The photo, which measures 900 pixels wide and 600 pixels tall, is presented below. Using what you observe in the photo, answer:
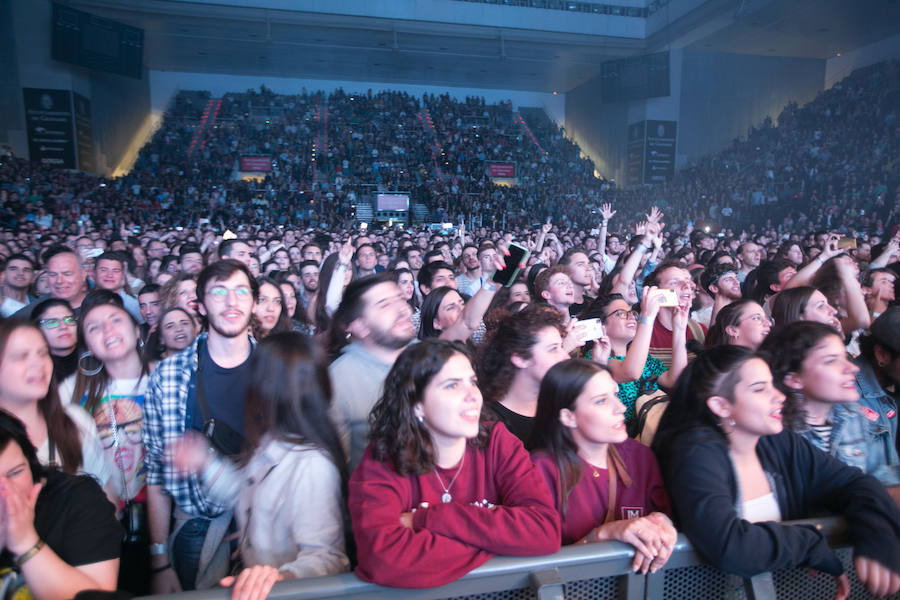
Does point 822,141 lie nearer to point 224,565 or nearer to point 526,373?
point 526,373

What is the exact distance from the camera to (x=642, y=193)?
67.7 ft

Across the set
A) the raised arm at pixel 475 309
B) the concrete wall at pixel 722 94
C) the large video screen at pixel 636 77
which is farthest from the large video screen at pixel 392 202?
the raised arm at pixel 475 309

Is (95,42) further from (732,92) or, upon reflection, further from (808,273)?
(732,92)

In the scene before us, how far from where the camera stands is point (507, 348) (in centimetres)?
251

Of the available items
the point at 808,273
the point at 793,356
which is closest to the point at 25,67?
the point at 808,273

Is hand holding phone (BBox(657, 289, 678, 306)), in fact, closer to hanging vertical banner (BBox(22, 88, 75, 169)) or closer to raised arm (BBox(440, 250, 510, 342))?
raised arm (BBox(440, 250, 510, 342))

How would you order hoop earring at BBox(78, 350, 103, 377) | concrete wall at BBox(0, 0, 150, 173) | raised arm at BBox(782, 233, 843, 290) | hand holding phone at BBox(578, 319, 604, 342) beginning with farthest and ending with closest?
concrete wall at BBox(0, 0, 150, 173) < raised arm at BBox(782, 233, 843, 290) < hand holding phone at BBox(578, 319, 604, 342) < hoop earring at BBox(78, 350, 103, 377)

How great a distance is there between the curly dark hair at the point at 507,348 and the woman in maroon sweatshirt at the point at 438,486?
2.29 ft

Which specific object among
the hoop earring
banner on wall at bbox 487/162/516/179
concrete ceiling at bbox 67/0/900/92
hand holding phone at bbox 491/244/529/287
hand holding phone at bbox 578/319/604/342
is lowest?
the hoop earring

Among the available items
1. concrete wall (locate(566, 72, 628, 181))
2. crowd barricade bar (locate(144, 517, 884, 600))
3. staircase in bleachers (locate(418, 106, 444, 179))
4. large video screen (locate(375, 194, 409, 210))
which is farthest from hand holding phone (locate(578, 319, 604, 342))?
concrete wall (locate(566, 72, 628, 181))

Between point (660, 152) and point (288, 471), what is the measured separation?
71.8 ft

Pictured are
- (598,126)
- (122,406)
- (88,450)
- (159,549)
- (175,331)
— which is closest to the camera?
(88,450)

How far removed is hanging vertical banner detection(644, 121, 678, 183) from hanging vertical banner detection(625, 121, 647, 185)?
0.25 m

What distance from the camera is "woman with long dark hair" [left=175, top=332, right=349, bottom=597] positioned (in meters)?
1.57
